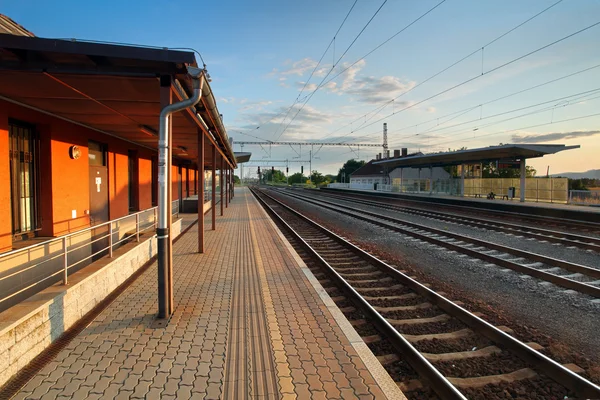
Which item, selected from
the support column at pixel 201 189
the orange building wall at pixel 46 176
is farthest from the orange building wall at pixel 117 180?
the support column at pixel 201 189

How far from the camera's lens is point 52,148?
796 centimetres

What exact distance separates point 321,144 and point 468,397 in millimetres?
53528

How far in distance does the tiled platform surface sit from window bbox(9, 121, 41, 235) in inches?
125

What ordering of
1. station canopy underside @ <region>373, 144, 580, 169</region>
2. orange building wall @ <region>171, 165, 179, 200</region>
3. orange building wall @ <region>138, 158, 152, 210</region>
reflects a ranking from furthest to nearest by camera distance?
station canopy underside @ <region>373, 144, 580, 169</region> → orange building wall @ <region>171, 165, 179, 200</region> → orange building wall @ <region>138, 158, 152, 210</region>

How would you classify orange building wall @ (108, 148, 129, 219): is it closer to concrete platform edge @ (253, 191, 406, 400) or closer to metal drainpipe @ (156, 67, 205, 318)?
metal drainpipe @ (156, 67, 205, 318)

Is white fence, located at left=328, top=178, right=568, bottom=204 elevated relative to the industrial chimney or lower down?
lower down

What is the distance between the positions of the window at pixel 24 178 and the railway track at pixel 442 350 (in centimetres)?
637

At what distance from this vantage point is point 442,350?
429 cm

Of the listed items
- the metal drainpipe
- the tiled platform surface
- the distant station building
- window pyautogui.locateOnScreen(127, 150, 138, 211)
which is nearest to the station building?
the metal drainpipe

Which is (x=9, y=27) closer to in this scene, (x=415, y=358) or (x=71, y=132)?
(x=71, y=132)

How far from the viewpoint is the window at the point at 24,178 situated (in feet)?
23.4

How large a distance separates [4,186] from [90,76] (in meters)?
3.34

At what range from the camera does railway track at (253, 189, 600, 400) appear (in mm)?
3443

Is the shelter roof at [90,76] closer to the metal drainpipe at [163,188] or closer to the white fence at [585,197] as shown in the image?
the metal drainpipe at [163,188]
